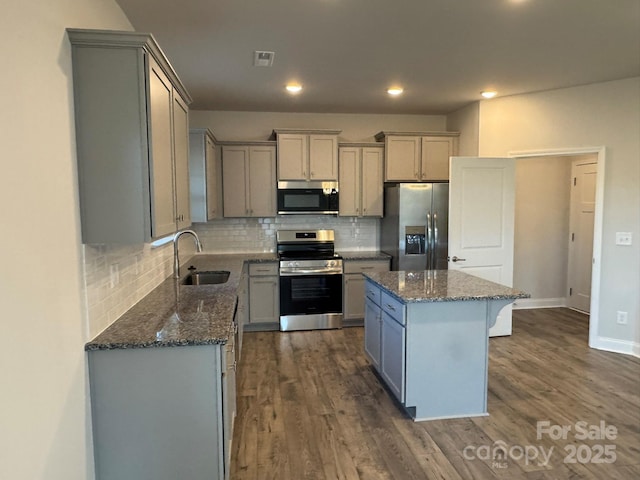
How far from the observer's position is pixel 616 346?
160 inches

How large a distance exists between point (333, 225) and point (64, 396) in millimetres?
3997

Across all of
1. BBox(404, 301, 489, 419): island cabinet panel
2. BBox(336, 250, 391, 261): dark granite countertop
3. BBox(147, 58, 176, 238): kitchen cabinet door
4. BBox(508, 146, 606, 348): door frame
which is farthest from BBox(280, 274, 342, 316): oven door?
BBox(508, 146, 606, 348): door frame

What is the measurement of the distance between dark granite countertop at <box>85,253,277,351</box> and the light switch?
361 centimetres

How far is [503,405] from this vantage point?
2990 mm

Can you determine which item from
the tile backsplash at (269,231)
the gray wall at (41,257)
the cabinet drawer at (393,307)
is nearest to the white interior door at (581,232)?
the tile backsplash at (269,231)

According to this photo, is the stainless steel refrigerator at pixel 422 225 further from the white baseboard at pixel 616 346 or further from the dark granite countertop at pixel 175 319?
the dark granite countertop at pixel 175 319

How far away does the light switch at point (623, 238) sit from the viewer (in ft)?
13.0

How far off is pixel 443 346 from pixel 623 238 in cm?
251

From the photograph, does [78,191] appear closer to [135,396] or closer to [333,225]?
[135,396]

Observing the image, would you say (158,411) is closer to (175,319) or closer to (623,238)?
(175,319)

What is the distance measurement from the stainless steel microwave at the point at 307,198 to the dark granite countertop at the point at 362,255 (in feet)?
1.87

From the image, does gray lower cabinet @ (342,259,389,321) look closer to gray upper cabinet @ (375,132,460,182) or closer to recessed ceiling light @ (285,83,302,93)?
gray upper cabinet @ (375,132,460,182)

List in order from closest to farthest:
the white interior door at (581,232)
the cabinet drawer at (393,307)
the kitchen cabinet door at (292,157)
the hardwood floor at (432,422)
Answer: the hardwood floor at (432,422), the cabinet drawer at (393,307), the kitchen cabinet door at (292,157), the white interior door at (581,232)

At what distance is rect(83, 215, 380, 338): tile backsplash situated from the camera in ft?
6.56
